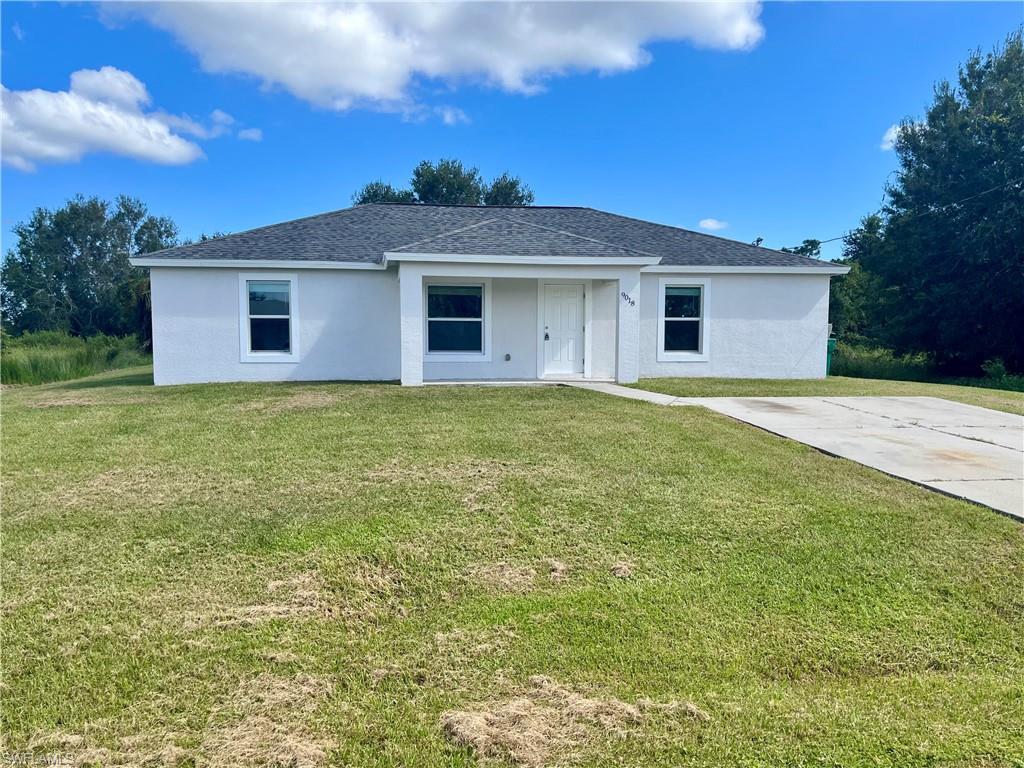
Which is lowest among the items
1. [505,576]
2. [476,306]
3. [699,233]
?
[505,576]

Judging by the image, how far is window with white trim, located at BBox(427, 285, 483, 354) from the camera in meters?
14.1

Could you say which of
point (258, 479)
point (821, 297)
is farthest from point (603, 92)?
point (258, 479)

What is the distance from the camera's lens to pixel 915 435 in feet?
24.1

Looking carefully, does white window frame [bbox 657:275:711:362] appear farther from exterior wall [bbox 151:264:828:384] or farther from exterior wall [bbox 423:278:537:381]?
exterior wall [bbox 423:278:537:381]

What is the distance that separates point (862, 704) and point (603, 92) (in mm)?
21247

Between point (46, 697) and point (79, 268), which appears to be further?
point (79, 268)

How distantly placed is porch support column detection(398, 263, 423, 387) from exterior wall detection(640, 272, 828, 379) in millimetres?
5584

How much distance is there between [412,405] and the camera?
9.58 m

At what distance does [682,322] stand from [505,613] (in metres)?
12.6

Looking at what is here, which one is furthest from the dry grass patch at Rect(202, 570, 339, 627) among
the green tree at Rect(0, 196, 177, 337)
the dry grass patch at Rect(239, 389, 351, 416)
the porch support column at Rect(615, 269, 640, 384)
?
the green tree at Rect(0, 196, 177, 337)

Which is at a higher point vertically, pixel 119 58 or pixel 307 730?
pixel 119 58

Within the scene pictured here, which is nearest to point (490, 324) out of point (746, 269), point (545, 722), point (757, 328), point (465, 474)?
point (746, 269)

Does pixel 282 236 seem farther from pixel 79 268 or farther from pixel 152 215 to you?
pixel 152 215

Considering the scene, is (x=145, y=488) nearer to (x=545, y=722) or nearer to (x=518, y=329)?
(x=545, y=722)
